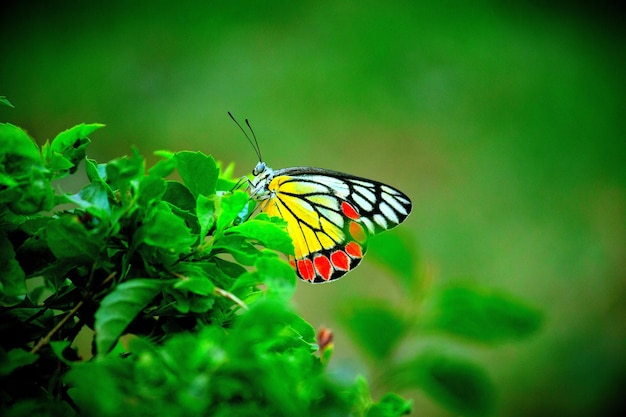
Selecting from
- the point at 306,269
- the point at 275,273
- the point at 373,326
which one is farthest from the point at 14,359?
the point at 306,269

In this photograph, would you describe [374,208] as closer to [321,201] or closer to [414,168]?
[321,201]

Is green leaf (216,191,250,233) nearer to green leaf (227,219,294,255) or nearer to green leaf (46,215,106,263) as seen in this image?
green leaf (227,219,294,255)

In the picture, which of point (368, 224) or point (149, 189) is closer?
point (149, 189)

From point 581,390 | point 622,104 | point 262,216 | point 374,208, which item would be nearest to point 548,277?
point 581,390

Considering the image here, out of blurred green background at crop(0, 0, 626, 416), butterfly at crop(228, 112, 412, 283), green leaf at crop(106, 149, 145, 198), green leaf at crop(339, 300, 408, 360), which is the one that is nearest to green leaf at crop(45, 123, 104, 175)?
green leaf at crop(106, 149, 145, 198)

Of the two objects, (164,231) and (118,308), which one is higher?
(164,231)

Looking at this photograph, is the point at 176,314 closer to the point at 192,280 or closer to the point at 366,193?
the point at 192,280

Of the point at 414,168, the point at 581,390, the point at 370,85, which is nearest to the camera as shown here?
the point at 581,390
